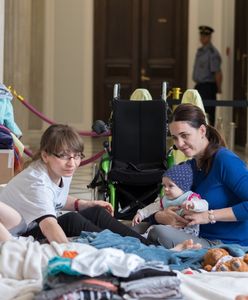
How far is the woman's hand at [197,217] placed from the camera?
4.35m

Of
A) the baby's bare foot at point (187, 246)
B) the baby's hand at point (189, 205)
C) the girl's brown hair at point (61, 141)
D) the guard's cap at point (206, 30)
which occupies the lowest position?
the baby's bare foot at point (187, 246)

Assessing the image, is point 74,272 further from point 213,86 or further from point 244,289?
point 213,86

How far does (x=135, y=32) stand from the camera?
15820 millimetres

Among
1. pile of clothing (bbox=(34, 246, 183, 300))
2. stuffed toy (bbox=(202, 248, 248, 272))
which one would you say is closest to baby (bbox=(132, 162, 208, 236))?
stuffed toy (bbox=(202, 248, 248, 272))

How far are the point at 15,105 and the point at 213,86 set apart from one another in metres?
3.85

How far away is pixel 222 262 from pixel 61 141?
1037mm

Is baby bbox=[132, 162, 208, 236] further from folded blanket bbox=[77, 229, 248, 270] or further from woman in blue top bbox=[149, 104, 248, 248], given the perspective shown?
folded blanket bbox=[77, 229, 248, 270]

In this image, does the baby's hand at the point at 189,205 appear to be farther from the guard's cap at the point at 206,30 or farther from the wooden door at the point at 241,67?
the guard's cap at the point at 206,30

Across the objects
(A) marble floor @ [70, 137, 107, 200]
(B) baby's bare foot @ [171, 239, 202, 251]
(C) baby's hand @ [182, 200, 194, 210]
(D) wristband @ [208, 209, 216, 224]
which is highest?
(C) baby's hand @ [182, 200, 194, 210]

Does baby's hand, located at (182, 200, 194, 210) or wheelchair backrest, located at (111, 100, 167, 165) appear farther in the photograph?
wheelchair backrest, located at (111, 100, 167, 165)

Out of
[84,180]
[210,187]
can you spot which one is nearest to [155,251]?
[210,187]

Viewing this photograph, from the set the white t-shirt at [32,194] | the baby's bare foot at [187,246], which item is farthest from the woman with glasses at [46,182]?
the baby's bare foot at [187,246]

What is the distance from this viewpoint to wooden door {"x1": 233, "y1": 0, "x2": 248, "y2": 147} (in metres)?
13.7

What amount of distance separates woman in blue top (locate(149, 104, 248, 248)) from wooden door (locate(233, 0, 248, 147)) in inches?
357
